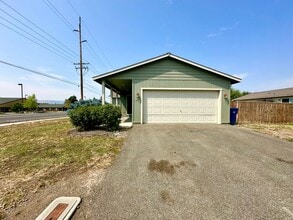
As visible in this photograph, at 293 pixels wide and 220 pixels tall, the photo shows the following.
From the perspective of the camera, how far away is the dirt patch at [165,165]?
3.64 meters

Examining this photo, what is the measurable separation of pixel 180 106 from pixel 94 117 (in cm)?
555

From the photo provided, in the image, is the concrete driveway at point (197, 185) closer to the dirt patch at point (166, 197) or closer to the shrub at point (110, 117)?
the dirt patch at point (166, 197)

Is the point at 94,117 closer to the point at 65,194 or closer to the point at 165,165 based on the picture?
the point at 165,165

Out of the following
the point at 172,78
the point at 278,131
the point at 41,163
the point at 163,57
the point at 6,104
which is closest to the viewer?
the point at 41,163

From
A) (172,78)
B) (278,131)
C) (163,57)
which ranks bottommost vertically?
(278,131)

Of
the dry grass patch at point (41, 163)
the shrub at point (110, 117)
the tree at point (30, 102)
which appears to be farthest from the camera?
the tree at point (30, 102)

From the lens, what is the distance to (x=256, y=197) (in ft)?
8.54

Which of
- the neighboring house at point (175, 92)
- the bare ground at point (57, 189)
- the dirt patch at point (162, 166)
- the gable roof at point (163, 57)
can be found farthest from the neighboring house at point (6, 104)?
the dirt patch at point (162, 166)

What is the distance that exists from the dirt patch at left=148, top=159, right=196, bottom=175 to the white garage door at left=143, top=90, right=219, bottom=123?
655cm

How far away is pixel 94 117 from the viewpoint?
26.6 ft

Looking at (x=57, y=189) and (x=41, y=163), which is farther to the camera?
(x=41, y=163)

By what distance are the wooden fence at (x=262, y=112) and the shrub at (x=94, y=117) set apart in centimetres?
974

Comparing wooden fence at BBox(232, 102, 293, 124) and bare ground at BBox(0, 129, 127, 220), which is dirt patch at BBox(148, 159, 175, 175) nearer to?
bare ground at BBox(0, 129, 127, 220)

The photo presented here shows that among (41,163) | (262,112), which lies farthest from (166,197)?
(262,112)
